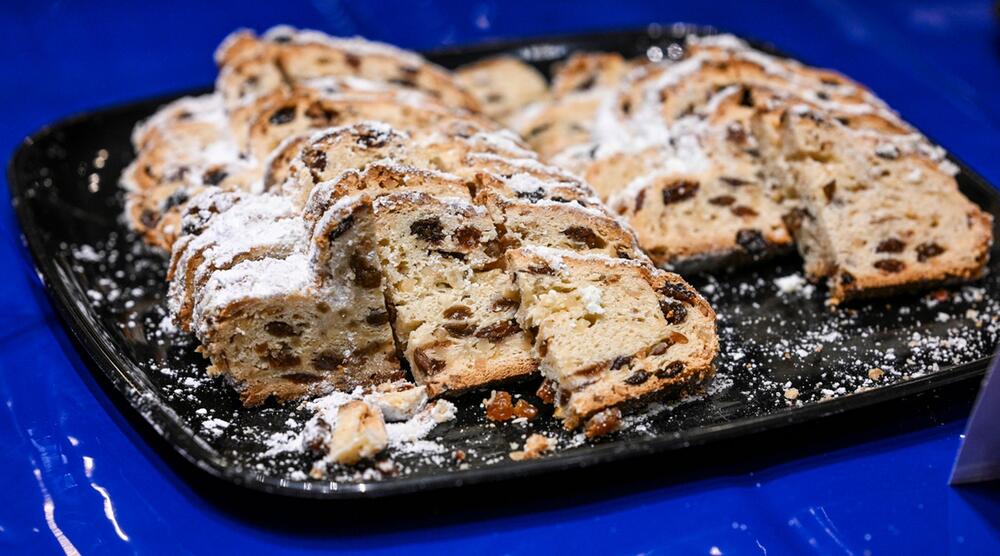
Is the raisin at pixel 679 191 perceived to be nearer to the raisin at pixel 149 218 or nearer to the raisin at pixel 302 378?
the raisin at pixel 302 378

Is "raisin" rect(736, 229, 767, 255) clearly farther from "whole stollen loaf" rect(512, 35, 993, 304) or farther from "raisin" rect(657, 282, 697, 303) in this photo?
"raisin" rect(657, 282, 697, 303)

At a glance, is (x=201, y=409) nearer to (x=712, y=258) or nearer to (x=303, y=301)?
(x=303, y=301)

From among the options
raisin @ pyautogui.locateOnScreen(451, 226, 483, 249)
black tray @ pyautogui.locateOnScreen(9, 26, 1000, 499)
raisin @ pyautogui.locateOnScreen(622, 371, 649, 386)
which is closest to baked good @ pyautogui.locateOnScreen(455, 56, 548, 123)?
black tray @ pyautogui.locateOnScreen(9, 26, 1000, 499)

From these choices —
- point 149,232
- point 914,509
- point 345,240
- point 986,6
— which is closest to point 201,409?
point 345,240

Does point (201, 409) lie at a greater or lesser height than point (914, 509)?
greater

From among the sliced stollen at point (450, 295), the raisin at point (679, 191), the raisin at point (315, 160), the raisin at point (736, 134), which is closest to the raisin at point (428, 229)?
the sliced stollen at point (450, 295)

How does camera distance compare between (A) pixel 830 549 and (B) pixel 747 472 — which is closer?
(A) pixel 830 549
